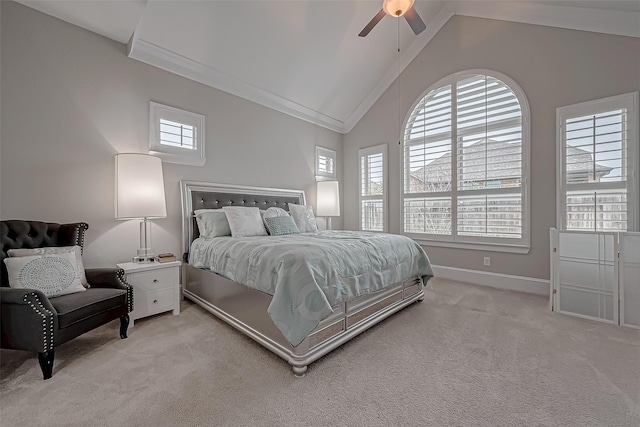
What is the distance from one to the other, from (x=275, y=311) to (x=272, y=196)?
108 inches

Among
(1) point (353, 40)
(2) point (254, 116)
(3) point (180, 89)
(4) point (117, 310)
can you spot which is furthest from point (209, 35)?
(4) point (117, 310)

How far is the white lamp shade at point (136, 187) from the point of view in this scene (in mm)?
2623

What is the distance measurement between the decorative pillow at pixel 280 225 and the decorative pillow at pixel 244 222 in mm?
114


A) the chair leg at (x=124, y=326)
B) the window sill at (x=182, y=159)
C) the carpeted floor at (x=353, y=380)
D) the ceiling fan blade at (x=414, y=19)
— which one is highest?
the ceiling fan blade at (x=414, y=19)

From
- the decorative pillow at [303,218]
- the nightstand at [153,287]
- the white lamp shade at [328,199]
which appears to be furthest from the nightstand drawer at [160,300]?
the white lamp shade at [328,199]

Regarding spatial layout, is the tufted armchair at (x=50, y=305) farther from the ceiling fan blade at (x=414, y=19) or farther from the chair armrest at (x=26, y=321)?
the ceiling fan blade at (x=414, y=19)

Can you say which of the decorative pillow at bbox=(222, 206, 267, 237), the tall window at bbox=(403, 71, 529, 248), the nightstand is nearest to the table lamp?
the nightstand

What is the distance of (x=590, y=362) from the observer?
1.92 m

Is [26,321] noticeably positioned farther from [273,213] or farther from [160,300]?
[273,213]

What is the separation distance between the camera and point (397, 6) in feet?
8.73

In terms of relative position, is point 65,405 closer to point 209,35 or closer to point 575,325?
point 209,35

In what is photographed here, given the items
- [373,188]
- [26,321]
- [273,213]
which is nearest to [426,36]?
[373,188]

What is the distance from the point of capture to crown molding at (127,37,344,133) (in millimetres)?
3055

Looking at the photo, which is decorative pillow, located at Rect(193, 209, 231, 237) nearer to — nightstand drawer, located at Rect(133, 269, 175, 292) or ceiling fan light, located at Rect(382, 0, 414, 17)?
nightstand drawer, located at Rect(133, 269, 175, 292)
